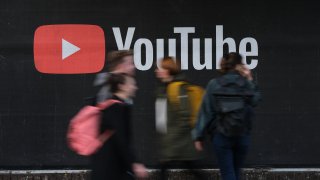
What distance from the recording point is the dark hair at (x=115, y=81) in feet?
14.1

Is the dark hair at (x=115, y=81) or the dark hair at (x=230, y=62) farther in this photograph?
the dark hair at (x=230, y=62)

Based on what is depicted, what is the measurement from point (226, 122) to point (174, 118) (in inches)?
28.0

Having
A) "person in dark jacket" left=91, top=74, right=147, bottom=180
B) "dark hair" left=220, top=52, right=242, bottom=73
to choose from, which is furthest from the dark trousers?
"person in dark jacket" left=91, top=74, right=147, bottom=180

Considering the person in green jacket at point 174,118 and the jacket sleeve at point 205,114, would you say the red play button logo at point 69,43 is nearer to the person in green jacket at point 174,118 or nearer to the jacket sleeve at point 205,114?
the person in green jacket at point 174,118

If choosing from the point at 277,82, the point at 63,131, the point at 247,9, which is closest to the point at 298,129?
the point at 277,82

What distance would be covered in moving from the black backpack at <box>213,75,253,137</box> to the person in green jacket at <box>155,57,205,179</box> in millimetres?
510

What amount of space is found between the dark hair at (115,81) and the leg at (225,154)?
183 cm

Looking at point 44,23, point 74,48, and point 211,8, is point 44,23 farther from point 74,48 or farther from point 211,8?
point 211,8

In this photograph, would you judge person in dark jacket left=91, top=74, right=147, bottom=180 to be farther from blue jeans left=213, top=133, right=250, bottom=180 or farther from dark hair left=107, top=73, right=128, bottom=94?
blue jeans left=213, top=133, right=250, bottom=180

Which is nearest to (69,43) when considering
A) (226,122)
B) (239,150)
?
(226,122)

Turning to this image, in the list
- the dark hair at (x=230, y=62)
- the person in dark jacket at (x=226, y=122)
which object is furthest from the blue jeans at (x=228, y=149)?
the dark hair at (x=230, y=62)

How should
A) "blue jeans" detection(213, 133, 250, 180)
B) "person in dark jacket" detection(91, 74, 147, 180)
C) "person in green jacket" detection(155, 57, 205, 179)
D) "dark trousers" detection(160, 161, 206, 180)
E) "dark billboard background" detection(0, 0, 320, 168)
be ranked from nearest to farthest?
"person in dark jacket" detection(91, 74, 147, 180) → "blue jeans" detection(213, 133, 250, 180) → "person in green jacket" detection(155, 57, 205, 179) → "dark trousers" detection(160, 161, 206, 180) → "dark billboard background" detection(0, 0, 320, 168)

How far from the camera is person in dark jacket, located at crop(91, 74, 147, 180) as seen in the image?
4191 mm

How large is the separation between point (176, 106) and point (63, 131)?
1.88m
